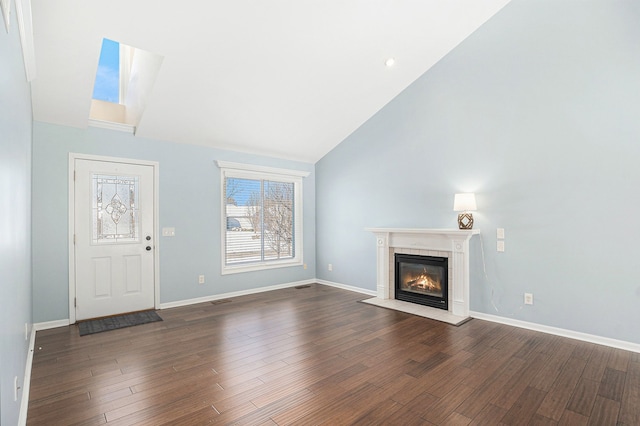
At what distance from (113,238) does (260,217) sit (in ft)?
7.22

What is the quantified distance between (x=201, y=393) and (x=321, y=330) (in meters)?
1.57

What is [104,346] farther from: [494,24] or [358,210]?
[494,24]

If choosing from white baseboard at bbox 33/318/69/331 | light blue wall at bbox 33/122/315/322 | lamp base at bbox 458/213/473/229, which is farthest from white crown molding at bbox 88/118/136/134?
lamp base at bbox 458/213/473/229

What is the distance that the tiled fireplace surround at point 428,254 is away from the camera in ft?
13.4

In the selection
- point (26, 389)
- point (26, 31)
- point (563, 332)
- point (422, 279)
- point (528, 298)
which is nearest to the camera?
point (26, 31)

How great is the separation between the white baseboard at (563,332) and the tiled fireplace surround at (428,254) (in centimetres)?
27

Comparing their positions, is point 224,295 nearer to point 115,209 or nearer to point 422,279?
point 115,209

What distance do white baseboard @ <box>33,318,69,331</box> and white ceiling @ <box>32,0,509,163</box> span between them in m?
2.32

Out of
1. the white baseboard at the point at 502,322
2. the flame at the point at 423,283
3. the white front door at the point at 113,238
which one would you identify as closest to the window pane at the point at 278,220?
the white baseboard at the point at 502,322

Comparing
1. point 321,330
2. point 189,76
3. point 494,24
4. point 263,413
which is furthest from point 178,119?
point 494,24

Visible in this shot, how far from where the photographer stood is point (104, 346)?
3.23 meters

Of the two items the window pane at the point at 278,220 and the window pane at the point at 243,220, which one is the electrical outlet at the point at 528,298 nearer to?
the window pane at the point at 278,220

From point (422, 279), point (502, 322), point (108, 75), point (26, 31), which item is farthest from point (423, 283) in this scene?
point (108, 75)

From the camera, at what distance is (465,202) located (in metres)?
3.97
